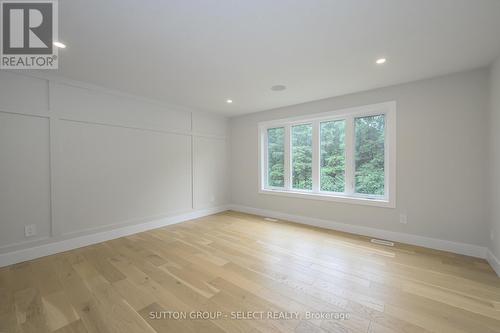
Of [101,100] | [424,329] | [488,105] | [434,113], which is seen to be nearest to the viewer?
[424,329]

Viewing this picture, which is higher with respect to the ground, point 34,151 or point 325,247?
point 34,151

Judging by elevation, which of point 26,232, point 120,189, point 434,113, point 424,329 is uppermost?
point 434,113

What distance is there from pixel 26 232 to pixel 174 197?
2.04 meters

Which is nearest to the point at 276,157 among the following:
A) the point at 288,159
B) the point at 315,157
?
the point at 288,159

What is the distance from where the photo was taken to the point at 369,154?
3.43 m

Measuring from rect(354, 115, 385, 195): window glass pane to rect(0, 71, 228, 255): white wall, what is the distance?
10.8 ft

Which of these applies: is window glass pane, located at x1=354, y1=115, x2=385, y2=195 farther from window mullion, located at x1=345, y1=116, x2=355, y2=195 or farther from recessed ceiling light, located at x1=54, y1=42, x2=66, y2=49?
recessed ceiling light, located at x1=54, y1=42, x2=66, y2=49

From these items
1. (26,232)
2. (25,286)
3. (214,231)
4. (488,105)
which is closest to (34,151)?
(26,232)

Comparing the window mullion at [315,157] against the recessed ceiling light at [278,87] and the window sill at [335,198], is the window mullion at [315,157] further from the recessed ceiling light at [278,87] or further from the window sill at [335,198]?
the recessed ceiling light at [278,87]

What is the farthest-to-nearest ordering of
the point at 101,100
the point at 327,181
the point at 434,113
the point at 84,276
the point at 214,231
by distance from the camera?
the point at 327,181, the point at 214,231, the point at 101,100, the point at 434,113, the point at 84,276

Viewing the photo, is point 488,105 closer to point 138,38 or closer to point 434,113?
point 434,113

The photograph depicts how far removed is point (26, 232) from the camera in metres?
2.59

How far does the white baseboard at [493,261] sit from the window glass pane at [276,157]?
10.1ft

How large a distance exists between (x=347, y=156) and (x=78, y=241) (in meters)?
4.47
